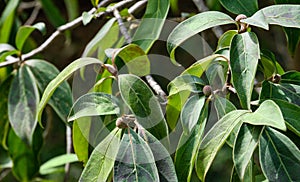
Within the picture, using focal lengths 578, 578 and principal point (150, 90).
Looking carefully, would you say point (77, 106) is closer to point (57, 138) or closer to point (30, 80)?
point (30, 80)

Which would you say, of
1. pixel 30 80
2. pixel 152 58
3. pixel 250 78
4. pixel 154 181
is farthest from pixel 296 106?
pixel 30 80

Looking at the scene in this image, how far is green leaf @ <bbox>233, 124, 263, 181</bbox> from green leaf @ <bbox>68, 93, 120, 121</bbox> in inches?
6.3

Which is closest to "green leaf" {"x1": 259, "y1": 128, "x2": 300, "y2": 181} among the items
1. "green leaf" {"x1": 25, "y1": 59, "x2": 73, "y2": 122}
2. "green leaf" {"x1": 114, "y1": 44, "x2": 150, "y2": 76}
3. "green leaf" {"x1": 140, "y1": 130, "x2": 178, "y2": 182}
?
"green leaf" {"x1": 140, "y1": 130, "x2": 178, "y2": 182}

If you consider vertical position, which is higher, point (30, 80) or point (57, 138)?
point (30, 80)

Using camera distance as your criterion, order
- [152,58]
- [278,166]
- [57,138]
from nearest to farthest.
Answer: [278,166], [152,58], [57,138]

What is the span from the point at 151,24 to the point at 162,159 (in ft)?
0.87

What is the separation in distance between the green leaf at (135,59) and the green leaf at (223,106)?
0.49ft

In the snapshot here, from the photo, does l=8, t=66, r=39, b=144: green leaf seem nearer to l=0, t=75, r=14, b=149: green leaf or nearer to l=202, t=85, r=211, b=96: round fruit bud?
l=0, t=75, r=14, b=149: green leaf

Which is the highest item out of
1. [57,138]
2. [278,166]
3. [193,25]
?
[193,25]

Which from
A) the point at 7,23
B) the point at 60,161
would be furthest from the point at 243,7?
the point at 7,23

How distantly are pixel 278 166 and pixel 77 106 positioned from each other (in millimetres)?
240

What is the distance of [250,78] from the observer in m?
0.57

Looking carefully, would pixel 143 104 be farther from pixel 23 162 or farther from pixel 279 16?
pixel 23 162

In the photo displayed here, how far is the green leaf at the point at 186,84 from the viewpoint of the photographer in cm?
65
